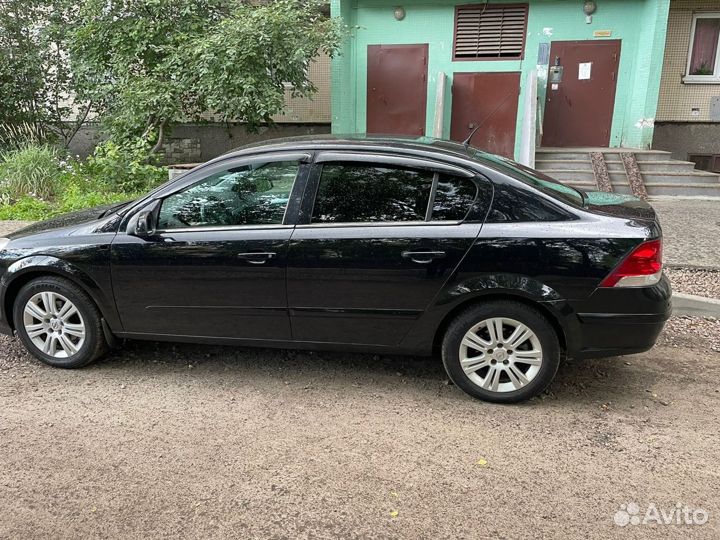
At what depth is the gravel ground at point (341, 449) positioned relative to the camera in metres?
2.69

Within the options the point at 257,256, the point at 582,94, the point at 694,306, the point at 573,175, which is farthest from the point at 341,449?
the point at 582,94

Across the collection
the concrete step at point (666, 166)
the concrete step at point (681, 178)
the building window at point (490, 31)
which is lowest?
the concrete step at point (681, 178)

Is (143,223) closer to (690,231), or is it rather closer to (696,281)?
(696,281)

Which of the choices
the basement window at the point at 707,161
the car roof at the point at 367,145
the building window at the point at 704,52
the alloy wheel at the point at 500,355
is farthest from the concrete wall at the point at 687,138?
the alloy wheel at the point at 500,355

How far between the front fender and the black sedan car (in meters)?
0.01

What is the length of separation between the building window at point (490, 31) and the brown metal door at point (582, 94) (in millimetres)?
771

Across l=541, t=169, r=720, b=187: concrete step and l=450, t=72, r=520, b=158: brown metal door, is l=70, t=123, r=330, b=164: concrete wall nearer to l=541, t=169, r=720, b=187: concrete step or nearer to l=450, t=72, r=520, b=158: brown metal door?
l=450, t=72, r=520, b=158: brown metal door

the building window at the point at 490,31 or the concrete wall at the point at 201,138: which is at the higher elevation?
the building window at the point at 490,31

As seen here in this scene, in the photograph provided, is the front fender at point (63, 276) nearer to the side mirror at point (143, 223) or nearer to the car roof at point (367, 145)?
the side mirror at point (143, 223)

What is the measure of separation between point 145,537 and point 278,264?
1.73 meters

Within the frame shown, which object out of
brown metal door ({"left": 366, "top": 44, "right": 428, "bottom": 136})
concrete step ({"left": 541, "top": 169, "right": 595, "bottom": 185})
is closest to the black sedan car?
concrete step ({"left": 541, "top": 169, "right": 595, "bottom": 185})

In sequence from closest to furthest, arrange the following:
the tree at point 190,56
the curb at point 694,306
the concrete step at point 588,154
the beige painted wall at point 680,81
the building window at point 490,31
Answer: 1. the curb at point 694,306
2. the tree at point 190,56
3. the concrete step at point 588,154
4. the building window at point 490,31
5. the beige painted wall at point 680,81

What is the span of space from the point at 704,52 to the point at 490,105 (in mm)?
5037

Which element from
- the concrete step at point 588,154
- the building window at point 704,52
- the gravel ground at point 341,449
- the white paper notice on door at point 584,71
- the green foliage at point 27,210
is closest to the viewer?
the gravel ground at point 341,449
